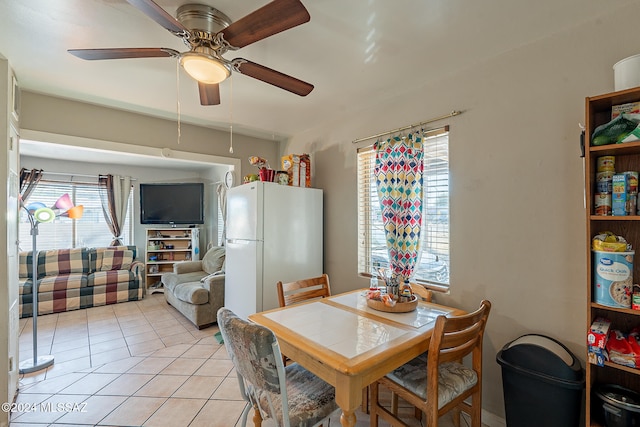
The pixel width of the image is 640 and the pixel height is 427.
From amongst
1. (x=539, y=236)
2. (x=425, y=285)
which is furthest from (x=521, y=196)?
(x=425, y=285)

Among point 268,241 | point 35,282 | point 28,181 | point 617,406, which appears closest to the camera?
point 617,406

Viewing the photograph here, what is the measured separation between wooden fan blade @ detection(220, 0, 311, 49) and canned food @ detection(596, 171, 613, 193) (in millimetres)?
1514

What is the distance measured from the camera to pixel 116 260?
4.65 m

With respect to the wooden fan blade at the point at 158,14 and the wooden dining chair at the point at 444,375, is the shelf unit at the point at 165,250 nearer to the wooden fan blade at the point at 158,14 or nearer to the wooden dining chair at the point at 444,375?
the wooden fan blade at the point at 158,14

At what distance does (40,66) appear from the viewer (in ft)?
6.49

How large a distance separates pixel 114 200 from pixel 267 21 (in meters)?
5.30

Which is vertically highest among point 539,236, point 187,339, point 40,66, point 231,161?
point 40,66

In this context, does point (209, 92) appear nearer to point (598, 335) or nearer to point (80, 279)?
point (598, 335)

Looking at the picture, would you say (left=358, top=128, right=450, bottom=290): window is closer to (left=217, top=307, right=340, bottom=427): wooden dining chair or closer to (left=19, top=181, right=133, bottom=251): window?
(left=217, top=307, right=340, bottom=427): wooden dining chair

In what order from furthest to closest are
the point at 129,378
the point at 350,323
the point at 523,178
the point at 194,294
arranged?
the point at 194,294 < the point at 129,378 < the point at 523,178 < the point at 350,323

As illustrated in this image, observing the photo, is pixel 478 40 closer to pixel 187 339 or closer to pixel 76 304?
pixel 187 339

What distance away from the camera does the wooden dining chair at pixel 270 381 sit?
3.54 feet

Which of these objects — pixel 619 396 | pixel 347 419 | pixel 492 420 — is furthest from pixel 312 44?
pixel 492 420

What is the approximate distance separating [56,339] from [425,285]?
389 centimetres
